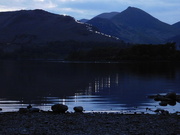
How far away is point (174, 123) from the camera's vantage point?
26234mm

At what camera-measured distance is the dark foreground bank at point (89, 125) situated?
22422mm

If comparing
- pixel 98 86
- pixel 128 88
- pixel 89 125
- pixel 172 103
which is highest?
pixel 98 86

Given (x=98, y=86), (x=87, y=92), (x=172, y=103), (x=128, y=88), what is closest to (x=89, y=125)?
(x=172, y=103)

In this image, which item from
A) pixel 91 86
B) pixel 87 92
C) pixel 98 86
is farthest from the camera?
pixel 98 86

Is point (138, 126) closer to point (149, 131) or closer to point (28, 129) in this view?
point (149, 131)

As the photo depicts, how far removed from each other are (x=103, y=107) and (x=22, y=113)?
37.5 ft

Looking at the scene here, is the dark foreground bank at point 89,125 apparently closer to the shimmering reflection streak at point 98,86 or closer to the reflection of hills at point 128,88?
the reflection of hills at point 128,88

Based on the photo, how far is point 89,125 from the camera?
25078 mm

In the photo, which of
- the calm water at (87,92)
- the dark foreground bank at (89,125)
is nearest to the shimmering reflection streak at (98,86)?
the calm water at (87,92)

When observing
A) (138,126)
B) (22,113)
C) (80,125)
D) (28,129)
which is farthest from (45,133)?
(22,113)

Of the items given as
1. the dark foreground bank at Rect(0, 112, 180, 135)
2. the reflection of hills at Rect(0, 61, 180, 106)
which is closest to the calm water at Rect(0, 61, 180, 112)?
the reflection of hills at Rect(0, 61, 180, 106)

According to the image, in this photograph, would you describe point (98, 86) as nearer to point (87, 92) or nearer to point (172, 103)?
point (87, 92)

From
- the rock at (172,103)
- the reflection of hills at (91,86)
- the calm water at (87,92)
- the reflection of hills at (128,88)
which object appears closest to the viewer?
the calm water at (87,92)

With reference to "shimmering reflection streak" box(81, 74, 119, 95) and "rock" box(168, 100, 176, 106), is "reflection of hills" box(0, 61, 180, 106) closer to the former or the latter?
"shimmering reflection streak" box(81, 74, 119, 95)
